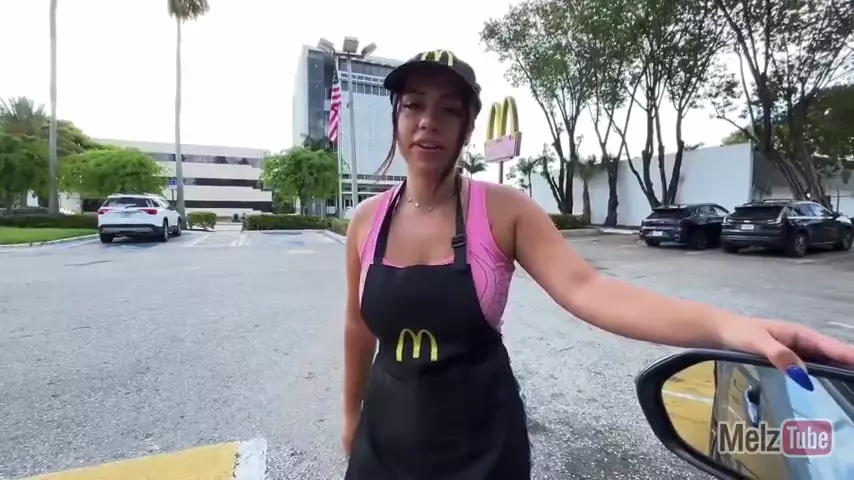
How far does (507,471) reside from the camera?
108cm

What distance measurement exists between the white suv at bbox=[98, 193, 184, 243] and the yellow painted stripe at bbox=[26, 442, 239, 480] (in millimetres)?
14678

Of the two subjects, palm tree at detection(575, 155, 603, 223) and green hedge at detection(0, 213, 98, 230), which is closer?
green hedge at detection(0, 213, 98, 230)

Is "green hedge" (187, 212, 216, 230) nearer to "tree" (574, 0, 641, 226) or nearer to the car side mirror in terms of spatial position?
"tree" (574, 0, 641, 226)

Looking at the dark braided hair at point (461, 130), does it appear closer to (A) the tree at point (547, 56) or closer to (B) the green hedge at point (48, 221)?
(A) the tree at point (547, 56)

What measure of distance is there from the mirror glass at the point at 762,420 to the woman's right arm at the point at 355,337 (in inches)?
28.3

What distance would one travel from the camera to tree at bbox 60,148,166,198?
2673 centimetres

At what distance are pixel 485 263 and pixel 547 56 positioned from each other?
22106mm

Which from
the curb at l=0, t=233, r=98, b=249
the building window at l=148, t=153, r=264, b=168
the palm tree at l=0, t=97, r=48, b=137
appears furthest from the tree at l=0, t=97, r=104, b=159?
the building window at l=148, t=153, r=264, b=168

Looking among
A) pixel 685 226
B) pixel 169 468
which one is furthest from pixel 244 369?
pixel 685 226

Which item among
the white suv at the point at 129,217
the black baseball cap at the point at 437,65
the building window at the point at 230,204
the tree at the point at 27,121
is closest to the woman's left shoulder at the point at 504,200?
the black baseball cap at the point at 437,65

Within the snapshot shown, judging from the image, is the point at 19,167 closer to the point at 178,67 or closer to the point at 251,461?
the point at 178,67

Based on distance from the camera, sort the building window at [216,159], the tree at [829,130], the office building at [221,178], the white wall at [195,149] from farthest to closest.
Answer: the office building at [221,178] < the building window at [216,159] < the white wall at [195,149] < the tree at [829,130]

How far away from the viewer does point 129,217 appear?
15047mm

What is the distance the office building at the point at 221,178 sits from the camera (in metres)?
62.8
